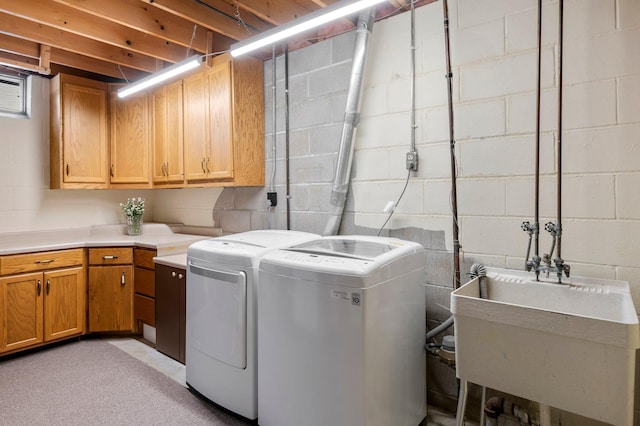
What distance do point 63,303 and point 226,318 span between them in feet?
6.49

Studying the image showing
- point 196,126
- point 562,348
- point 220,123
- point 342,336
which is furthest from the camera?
point 196,126

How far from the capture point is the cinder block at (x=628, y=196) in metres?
1.69

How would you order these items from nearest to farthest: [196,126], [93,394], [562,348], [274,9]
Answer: [562,348] < [93,394] < [274,9] < [196,126]

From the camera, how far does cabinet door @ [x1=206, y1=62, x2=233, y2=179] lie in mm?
3018

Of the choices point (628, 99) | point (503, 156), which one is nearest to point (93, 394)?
point (503, 156)

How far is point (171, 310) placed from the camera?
2852 millimetres

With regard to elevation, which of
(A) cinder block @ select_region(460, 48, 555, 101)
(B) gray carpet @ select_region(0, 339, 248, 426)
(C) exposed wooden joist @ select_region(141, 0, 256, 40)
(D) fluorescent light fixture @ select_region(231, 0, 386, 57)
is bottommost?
(B) gray carpet @ select_region(0, 339, 248, 426)

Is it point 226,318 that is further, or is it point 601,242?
point 226,318

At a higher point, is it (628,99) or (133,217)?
(628,99)

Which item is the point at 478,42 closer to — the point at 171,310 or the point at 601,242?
the point at 601,242

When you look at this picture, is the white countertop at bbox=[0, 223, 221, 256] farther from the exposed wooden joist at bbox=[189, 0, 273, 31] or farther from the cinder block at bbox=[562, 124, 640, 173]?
the cinder block at bbox=[562, 124, 640, 173]

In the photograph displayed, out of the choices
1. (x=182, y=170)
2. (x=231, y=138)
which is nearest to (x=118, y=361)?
(x=182, y=170)

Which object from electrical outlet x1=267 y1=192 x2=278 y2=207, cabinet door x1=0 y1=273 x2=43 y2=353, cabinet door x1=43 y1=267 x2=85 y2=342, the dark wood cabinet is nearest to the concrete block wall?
electrical outlet x1=267 y1=192 x2=278 y2=207

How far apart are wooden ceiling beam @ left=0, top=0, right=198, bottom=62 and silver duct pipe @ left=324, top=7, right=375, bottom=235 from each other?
1.88m
